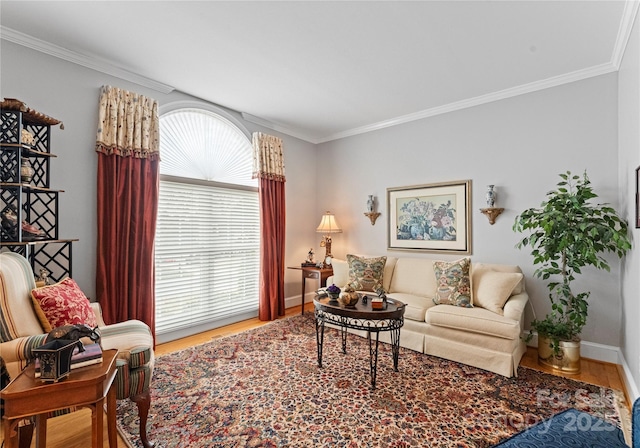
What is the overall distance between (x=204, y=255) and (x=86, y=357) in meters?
2.55

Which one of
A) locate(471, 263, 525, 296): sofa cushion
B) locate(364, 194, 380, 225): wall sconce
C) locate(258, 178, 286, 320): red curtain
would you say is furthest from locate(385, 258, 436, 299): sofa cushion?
locate(258, 178, 286, 320): red curtain

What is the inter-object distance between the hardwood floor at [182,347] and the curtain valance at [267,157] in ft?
6.87

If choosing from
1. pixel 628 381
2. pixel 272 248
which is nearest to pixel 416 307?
pixel 628 381

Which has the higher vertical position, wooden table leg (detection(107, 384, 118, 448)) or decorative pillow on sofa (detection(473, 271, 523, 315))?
decorative pillow on sofa (detection(473, 271, 523, 315))

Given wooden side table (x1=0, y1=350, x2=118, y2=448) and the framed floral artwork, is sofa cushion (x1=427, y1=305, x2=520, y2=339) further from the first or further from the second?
wooden side table (x1=0, y1=350, x2=118, y2=448)

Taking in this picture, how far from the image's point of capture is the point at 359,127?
16.4 feet

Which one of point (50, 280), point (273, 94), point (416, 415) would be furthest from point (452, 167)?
point (50, 280)

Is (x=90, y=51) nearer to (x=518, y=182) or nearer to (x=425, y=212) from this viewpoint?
(x=425, y=212)

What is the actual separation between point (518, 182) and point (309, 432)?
3.34 metres

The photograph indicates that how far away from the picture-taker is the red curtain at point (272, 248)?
4535 millimetres

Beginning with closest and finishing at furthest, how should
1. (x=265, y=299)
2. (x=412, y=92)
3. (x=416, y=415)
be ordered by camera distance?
(x=416, y=415)
(x=412, y=92)
(x=265, y=299)

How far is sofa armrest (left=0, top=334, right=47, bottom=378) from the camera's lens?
5.75 ft

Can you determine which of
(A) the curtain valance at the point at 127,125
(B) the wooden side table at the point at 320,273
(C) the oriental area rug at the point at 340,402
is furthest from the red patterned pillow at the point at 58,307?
(B) the wooden side table at the point at 320,273

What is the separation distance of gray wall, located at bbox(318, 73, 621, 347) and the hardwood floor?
0.35 metres
